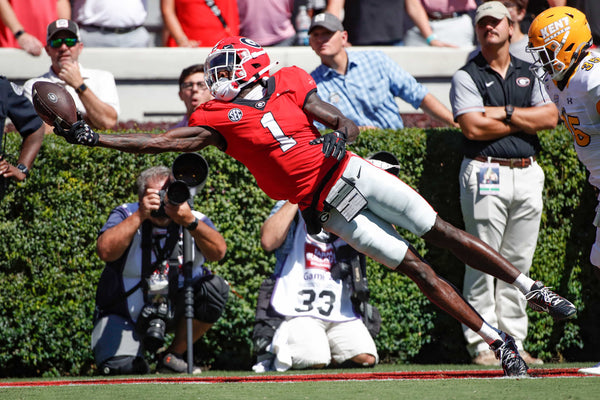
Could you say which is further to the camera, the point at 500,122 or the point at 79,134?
the point at 500,122

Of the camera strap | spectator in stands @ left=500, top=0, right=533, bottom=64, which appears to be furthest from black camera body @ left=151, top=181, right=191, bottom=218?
spectator in stands @ left=500, top=0, right=533, bottom=64

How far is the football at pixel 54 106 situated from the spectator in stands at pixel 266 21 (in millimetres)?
4761

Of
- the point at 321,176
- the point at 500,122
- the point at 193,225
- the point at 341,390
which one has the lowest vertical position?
the point at 341,390

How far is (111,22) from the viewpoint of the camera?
9.59m

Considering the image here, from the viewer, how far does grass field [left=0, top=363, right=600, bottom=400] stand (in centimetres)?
464

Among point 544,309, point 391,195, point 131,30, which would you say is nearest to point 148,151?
point 391,195

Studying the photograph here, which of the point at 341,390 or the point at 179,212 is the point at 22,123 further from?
the point at 341,390

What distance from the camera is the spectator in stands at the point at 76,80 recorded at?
297 inches

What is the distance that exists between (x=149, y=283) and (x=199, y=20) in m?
3.95

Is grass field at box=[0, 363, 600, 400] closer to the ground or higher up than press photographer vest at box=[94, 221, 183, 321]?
closer to the ground

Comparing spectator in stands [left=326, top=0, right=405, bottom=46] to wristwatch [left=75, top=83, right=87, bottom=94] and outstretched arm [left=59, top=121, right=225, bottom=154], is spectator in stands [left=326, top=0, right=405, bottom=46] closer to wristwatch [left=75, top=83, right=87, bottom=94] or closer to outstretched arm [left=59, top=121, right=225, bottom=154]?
wristwatch [left=75, top=83, right=87, bottom=94]

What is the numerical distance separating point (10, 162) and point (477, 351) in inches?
154

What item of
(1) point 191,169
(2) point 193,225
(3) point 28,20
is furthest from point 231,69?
(3) point 28,20

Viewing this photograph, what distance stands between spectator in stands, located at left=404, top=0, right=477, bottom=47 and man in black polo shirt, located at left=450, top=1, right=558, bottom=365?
114 inches
